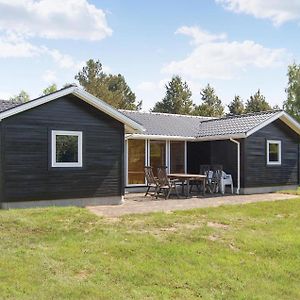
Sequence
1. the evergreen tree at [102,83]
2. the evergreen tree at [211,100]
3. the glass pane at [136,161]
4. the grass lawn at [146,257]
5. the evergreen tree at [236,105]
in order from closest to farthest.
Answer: the grass lawn at [146,257] → the glass pane at [136,161] → the evergreen tree at [102,83] → the evergreen tree at [211,100] → the evergreen tree at [236,105]

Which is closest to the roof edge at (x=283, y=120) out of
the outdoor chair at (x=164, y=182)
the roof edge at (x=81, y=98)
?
the outdoor chair at (x=164, y=182)

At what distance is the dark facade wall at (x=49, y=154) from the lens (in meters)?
11.8

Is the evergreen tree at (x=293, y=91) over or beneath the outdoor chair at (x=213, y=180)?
over

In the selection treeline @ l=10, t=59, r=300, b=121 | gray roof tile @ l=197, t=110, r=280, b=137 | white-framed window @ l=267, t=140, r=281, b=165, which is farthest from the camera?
treeline @ l=10, t=59, r=300, b=121

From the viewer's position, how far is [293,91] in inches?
1673

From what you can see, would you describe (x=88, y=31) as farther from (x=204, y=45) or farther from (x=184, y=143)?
(x=184, y=143)

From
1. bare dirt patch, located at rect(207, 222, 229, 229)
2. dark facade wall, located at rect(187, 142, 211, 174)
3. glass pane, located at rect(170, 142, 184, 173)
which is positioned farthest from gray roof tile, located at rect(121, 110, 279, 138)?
bare dirt patch, located at rect(207, 222, 229, 229)

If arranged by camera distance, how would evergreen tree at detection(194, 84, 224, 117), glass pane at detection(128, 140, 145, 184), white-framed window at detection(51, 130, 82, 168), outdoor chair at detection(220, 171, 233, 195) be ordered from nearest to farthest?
white-framed window at detection(51, 130, 82, 168) < outdoor chair at detection(220, 171, 233, 195) < glass pane at detection(128, 140, 145, 184) < evergreen tree at detection(194, 84, 224, 117)

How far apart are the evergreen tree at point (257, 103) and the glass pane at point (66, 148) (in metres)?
39.8

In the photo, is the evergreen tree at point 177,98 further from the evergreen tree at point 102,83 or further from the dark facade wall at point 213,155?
the dark facade wall at point 213,155

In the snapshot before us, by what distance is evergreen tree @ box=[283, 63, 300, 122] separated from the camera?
138 ft

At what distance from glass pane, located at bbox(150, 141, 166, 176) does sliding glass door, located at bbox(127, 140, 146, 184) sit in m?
0.49

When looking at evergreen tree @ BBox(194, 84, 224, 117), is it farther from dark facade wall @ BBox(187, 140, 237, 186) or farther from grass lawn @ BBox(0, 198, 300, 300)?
grass lawn @ BBox(0, 198, 300, 300)

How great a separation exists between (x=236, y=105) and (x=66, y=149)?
4202cm
